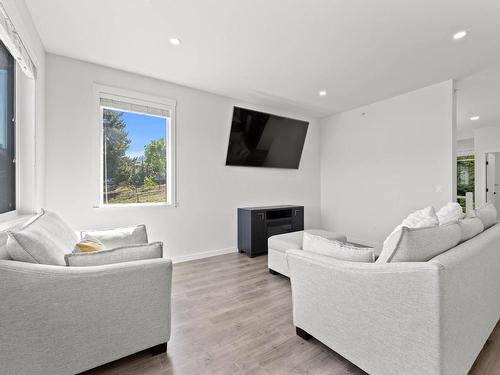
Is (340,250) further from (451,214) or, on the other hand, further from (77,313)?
(77,313)

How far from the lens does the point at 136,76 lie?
10.6 feet

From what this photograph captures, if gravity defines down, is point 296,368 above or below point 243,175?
below

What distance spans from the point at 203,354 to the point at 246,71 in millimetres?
3034

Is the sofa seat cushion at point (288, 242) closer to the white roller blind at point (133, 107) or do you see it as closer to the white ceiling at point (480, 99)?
the white roller blind at point (133, 107)

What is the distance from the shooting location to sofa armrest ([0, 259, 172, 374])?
1166 mm

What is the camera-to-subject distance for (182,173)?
3.58 m

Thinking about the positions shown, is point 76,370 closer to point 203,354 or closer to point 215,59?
→ point 203,354

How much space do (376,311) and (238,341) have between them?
100cm

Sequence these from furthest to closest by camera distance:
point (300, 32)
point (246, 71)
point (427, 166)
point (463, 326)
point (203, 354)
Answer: point (427, 166), point (246, 71), point (300, 32), point (203, 354), point (463, 326)

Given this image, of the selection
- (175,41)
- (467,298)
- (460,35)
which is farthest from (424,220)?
(175,41)

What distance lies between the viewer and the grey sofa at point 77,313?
117 centimetres

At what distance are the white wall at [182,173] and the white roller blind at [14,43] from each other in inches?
29.7

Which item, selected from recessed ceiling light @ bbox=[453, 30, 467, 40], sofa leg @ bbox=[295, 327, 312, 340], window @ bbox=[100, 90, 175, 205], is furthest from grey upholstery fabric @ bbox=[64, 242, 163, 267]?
recessed ceiling light @ bbox=[453, 30, 467, 40]

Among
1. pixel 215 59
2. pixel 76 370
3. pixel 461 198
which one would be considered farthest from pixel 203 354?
pixel 461 198
